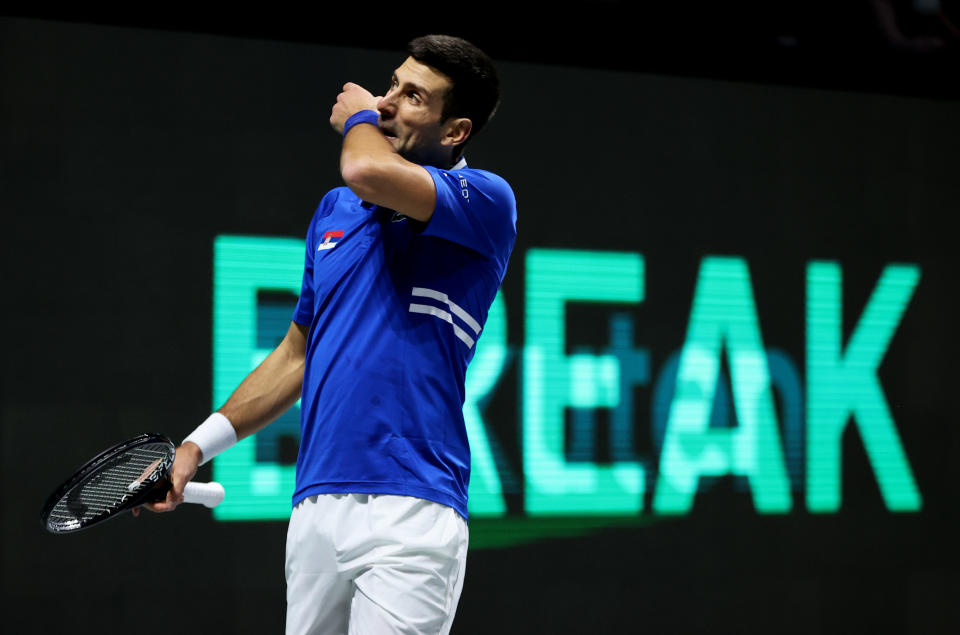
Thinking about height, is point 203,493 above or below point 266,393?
below

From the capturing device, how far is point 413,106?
1.96 m

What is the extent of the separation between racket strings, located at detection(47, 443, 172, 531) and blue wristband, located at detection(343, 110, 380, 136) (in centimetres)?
68

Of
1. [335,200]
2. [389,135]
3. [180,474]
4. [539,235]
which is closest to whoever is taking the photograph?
[180,474]

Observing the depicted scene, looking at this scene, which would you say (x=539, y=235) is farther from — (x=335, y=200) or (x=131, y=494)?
(x=131, y=494)

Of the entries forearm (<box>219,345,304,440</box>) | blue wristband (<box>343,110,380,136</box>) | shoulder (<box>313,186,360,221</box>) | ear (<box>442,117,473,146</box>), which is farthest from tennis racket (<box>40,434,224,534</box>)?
ear (<box>442,117,473,146</box>)

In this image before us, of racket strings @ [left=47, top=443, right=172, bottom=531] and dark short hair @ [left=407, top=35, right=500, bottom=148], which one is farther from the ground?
dark short hair @ [left=407, top=35, right=500, bottom=148]

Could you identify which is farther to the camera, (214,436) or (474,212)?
Result: (214,436)

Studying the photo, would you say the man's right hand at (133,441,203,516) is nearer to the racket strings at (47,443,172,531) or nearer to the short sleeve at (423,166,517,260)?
the racket strings at (47,443,172,531)

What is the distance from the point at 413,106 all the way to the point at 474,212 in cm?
24

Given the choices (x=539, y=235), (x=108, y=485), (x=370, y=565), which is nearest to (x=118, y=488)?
(x=108, y=485)

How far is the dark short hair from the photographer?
1966 millimetres

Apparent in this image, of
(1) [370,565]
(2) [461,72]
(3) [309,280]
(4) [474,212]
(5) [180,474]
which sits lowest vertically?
(1) [370,565]

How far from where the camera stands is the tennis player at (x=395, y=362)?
177cm

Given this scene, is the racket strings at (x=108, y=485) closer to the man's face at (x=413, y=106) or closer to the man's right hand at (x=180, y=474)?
the man's right hand at (x=180, y=474)
